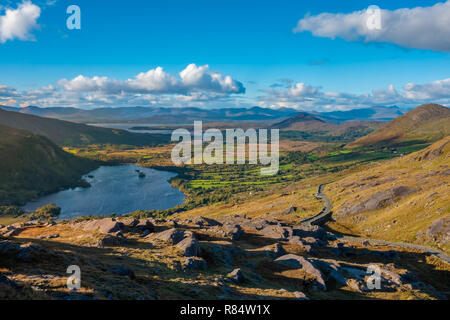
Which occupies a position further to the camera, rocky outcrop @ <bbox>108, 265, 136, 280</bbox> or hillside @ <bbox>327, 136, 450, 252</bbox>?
hillside @ <bbox>327, 136, 450, 252</bbox>

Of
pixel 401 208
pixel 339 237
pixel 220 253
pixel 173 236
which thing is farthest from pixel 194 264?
pixel 401 208

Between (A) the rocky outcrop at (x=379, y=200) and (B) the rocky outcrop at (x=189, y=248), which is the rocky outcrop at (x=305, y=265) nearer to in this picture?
(B) the rocky outcrop at (x=189, y=248)

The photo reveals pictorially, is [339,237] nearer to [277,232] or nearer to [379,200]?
[379,200]

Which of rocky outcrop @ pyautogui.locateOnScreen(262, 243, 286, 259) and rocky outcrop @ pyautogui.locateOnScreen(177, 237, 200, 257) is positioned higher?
rocky outcrop @ pyautogui.locateOnScreen(177, 237, 200, 257)

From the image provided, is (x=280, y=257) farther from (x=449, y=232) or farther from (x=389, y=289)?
(x=449, y=232)

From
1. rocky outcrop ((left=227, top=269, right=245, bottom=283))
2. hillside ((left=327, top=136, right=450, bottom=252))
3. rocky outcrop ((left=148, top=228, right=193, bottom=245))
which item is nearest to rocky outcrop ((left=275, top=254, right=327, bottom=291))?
rocky outcrop ((left=227, top=269, right=245, bottom=283))

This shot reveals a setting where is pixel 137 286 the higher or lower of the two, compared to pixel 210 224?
higher

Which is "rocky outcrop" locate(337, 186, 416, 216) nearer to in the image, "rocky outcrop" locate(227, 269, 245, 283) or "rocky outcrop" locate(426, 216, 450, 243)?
"rocky outcrop" locate(426, 216, 450, 243)
